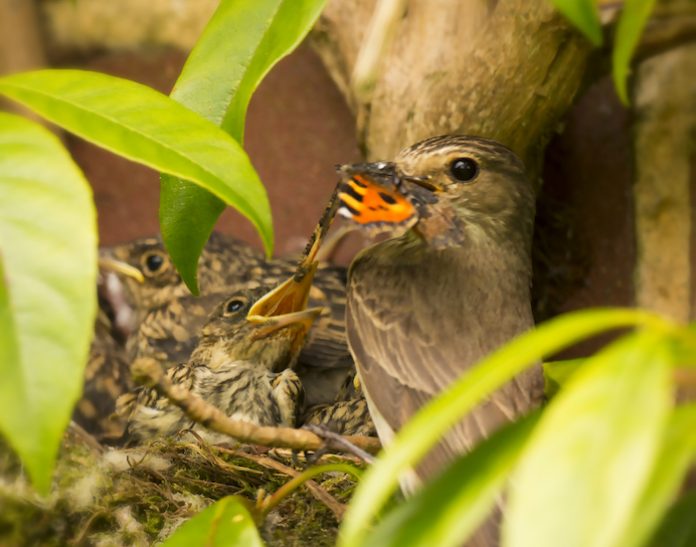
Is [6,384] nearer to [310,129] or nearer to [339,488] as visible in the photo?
[339,488]

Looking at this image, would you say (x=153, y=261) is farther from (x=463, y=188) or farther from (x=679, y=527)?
(x=679, y=527)

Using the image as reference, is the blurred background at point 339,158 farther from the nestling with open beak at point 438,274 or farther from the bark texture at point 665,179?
the nestling with open beak at point 438,274

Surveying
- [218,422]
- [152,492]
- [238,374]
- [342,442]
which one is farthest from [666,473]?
[238,374]

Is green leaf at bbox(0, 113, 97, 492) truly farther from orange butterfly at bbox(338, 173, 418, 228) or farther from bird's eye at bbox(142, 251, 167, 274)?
bird's eye at bbox(142, 251, 167, 274)

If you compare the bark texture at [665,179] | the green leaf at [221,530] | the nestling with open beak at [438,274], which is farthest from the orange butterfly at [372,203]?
the bark texture at [665,179]

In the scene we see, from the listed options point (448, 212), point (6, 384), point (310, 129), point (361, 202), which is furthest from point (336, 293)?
point (6, 384)

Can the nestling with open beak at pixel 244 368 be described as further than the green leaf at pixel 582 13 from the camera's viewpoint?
Yes

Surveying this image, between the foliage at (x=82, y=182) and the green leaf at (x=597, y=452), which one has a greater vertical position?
the green leaf at (x=597, y=452)
